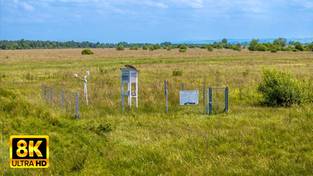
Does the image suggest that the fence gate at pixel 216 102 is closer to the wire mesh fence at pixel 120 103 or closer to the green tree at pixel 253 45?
the wire mesh fence at pixel 120 103

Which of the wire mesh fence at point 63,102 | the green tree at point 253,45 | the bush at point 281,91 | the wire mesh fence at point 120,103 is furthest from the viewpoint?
the green tree at point 253,45

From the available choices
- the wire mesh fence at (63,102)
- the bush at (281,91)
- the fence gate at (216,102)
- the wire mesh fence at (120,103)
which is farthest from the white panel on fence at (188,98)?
the wire mesh fence at (63,102)

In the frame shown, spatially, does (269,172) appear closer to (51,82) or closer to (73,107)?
(73,107)

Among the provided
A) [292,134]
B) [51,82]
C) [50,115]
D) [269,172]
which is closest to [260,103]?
[292,134]

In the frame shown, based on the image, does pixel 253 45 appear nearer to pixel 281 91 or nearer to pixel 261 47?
pixel 261 47

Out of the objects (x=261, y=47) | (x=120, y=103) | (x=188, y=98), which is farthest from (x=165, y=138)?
(x=261, y=47)

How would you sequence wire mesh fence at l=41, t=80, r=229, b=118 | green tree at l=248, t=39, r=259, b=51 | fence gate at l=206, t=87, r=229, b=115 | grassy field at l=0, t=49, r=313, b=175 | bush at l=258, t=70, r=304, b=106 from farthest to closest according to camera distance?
green tree at l=248, t=39, r=259, b=51, bush at l=258, t=70, r=304, b=106, wire mesh fence at l=41, t=80, r=229, b=118, fence gate at l=206, t=87, r=229, b=115, grassy field at l=0, t=49, r=313, b=175

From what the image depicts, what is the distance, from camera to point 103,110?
16.0 meters

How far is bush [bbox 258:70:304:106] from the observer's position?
1678 centimetres

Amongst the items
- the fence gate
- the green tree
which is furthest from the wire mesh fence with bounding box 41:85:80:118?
the green tree

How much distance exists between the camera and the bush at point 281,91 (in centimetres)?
1678

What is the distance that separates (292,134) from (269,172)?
301 cm

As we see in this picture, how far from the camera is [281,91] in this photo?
658 inches

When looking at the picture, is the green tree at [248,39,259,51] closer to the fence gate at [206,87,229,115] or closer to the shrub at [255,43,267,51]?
the shrub at [255,43,267,51]
